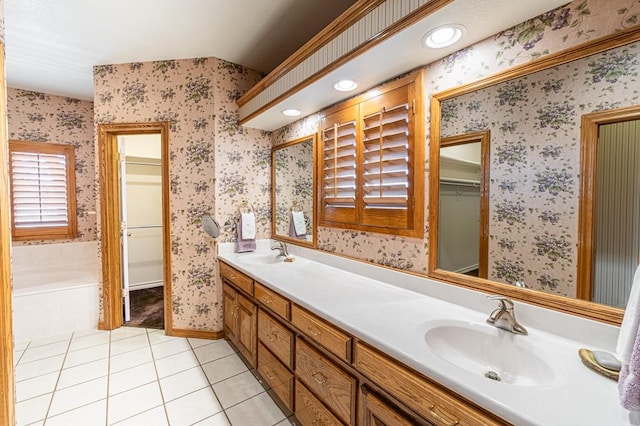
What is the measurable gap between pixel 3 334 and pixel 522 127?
202 centimetres

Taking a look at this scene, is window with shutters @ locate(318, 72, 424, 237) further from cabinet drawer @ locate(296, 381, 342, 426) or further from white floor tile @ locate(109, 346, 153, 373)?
white floor tile @ locate(109, 346, 153, 373)

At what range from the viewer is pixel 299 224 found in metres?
2.46

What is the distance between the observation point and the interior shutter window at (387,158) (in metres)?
1.55

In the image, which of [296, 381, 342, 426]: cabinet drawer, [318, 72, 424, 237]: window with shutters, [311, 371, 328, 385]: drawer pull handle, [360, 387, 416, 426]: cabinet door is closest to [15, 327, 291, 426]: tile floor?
[296, 381, 342, 426]: cabinet drawer

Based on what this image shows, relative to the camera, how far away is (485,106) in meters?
1.25

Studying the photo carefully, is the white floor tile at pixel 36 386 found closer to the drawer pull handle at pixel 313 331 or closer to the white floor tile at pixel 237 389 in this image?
the white floor tile at pixel 237 389

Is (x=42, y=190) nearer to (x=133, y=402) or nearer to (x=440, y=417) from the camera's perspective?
(x=133, y=402)

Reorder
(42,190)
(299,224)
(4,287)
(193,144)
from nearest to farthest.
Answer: (4,287) < (299,224) < (193,144) < (42,190)

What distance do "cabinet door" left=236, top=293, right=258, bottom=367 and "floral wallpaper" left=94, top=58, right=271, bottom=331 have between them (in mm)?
589

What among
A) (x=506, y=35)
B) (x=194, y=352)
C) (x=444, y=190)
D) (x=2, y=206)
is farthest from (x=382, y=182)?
(x=194, y=352)

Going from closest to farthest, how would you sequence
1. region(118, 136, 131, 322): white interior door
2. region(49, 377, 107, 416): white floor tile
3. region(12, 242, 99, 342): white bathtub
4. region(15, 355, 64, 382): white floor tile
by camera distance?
region(49, 377, 107, 416): white floor tile, region(15, 355, 64, 382): white floor tile, region(12, 242, 99, 342): white bathtub, region(118, 136, 131, 322): white interior door

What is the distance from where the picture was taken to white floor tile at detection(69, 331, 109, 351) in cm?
250

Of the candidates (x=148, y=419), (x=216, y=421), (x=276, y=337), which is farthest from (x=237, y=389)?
(x=276, y=337)

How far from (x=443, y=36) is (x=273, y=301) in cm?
161
